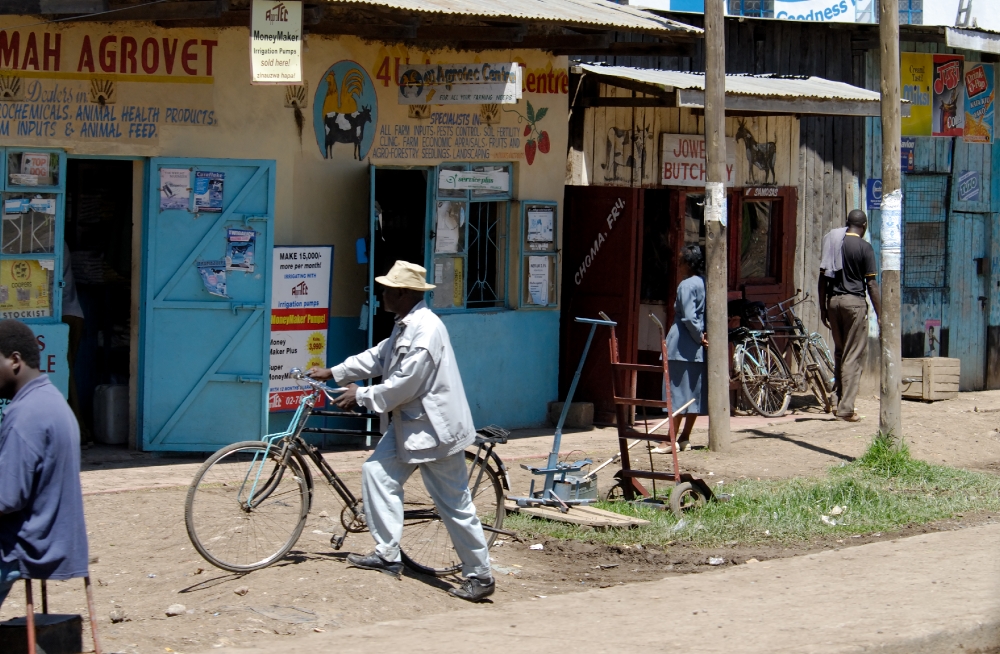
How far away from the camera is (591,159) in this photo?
1239cm

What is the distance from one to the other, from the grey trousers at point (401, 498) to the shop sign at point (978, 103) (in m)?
11.0

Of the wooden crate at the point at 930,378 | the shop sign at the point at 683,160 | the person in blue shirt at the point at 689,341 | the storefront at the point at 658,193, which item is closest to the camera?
the person in blue shirt at the point at 689,341

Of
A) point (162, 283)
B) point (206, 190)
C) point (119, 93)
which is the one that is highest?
point (119, 93)

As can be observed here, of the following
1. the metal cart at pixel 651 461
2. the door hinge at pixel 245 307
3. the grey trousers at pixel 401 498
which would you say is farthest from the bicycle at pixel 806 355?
the grey trousers at pixel 401 498

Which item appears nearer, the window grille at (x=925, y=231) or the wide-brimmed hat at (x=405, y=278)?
the wide-brimmed hat at (x=405, y=278)

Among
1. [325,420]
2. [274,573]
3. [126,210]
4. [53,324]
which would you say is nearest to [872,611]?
[274,573]

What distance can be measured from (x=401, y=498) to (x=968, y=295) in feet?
36.1

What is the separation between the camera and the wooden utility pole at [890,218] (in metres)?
10.1

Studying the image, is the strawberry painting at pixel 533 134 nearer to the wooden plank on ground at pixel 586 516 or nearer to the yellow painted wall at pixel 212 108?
the yellow painted wall at pixel 212 108

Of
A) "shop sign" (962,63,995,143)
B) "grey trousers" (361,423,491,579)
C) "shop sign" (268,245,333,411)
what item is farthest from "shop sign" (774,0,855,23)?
"grey trousers" (361,423,491,579)

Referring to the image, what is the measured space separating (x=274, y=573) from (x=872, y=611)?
3.10 m

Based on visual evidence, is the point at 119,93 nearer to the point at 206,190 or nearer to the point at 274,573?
the point at 206,190

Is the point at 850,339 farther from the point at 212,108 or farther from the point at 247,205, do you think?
the point at 212,108

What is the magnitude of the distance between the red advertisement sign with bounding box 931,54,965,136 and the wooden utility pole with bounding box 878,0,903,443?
5.32 metres
